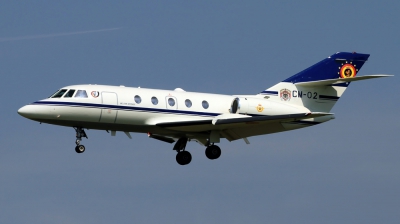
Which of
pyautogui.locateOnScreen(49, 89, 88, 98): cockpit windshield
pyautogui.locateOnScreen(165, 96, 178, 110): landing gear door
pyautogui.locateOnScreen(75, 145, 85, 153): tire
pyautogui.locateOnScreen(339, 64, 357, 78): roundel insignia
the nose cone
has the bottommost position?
pyautogui.locateOnScreen(75, 145, 85, 153): tire

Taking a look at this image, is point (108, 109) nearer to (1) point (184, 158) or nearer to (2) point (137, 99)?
(2) point (137, 99)

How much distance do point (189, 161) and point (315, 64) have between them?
25.0 ft

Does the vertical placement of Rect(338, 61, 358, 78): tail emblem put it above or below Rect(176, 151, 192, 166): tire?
above

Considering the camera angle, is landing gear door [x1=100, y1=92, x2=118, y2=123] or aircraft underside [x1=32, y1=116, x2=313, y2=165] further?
aircraft underside [x1=32, y1=116, x2=313, y2=165]

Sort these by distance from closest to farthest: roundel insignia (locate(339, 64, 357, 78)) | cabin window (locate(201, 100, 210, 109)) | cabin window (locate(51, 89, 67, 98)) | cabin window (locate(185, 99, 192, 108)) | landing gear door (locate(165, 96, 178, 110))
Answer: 1. cabin window (locate(51, 89, 67, 98))
2. landing gear door (locate(165, 96, 178, 110))
3. cabin window (locate(185, 99, 192, 108))
4. cabin window (locate(201, 100, 210, 109))
5. roundel insignia (locate(339, 64, 357, 78))

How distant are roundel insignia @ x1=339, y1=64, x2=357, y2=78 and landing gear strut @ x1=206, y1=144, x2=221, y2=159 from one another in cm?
720

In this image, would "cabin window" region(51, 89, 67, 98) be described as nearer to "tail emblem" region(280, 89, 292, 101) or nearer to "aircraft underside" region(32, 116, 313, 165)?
"aircraft underside" region(32, 116, 313, 165)

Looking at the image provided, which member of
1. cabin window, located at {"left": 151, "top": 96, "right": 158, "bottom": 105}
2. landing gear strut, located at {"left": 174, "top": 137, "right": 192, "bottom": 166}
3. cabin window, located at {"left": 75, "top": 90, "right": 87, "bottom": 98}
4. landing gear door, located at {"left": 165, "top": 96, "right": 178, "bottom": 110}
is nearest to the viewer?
cabin window, located at {"left": 75, "top": 90, "right": 87, "bottom": 98}

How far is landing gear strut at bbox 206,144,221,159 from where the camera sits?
39.7m

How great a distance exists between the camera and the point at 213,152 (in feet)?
130

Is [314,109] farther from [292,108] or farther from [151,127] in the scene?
[151,127]

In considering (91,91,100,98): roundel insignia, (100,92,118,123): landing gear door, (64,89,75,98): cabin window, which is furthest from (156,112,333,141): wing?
(64,89,75,98): cabin window

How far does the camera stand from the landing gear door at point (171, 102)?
38.3 metres

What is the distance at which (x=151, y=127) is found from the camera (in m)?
37.9
